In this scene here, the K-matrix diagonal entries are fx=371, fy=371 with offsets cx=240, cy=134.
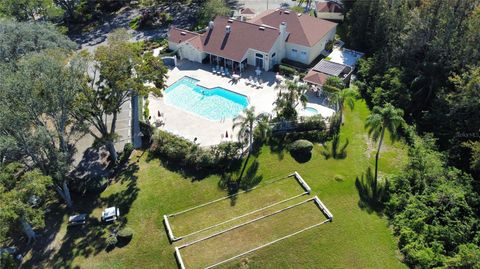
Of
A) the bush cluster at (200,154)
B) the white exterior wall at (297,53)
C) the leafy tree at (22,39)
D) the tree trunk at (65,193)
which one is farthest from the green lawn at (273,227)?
the leafy tree at (22,39)

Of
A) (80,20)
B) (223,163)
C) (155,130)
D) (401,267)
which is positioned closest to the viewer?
(401,267)

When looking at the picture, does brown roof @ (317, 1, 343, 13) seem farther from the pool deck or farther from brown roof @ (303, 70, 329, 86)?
brown roof @ (303, 70, 329, 86)

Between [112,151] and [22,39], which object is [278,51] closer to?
[112,151]

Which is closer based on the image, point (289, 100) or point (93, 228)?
point (93, 228)

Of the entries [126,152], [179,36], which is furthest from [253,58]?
[126,152]

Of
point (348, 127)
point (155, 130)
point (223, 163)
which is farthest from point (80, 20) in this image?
point (348, 127)

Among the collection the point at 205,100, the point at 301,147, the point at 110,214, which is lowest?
the point at 110,214

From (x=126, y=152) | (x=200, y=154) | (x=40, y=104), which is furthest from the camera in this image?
(x=126, y=152)

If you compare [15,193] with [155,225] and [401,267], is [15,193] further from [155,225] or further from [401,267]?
[401,267]
